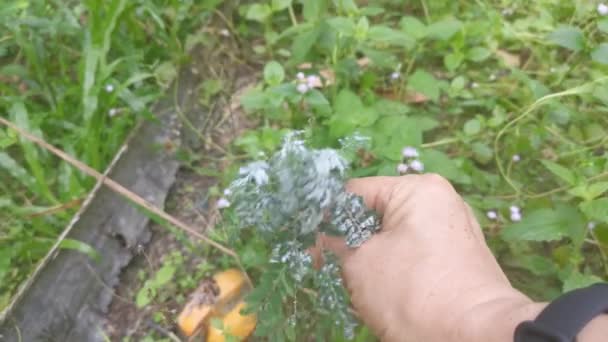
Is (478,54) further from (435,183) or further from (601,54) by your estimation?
(435,183)

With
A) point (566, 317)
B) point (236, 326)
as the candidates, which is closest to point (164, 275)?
point (236, 326)

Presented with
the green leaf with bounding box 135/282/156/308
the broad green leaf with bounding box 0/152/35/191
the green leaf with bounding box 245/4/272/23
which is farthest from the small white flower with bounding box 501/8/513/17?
the broad green leaf with bounding box 0/152/35/191

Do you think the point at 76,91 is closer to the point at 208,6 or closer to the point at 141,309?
the point at 208,6

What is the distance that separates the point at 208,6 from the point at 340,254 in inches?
61.5

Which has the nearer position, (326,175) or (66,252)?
(326,175)

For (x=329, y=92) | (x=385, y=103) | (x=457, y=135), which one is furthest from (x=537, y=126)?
(x=329, y=92)

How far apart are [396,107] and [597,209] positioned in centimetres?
86

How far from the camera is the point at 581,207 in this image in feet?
5.34

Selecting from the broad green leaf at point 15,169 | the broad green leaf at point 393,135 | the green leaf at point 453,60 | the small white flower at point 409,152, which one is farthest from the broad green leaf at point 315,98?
the broad green leaf at point 15,169

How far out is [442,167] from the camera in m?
1.92

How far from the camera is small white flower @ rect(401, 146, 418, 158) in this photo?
1812 mm

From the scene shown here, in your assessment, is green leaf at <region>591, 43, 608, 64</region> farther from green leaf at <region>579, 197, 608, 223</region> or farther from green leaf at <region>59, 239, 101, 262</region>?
green leaf at <region>59, 239, 101, 262</region>

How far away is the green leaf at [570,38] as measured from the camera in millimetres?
1923

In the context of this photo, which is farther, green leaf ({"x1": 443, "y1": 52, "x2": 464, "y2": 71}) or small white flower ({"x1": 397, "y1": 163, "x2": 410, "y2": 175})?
green leaf ({"x1": 443, "y1": 52, "x2": 464, "y2": 71})
